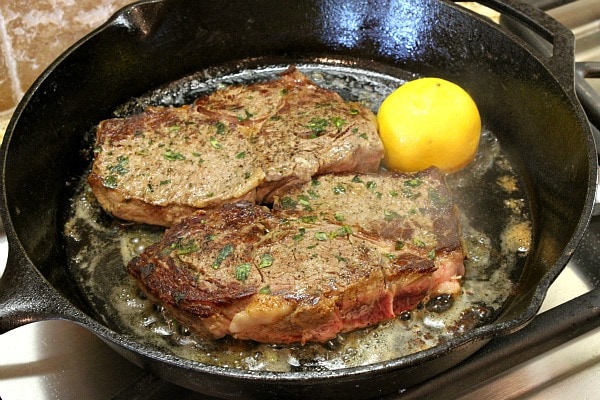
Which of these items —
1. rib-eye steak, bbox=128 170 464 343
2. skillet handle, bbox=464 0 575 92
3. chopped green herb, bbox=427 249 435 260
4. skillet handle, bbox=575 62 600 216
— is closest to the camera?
rib-eye steak, bbox=128 170 464 343

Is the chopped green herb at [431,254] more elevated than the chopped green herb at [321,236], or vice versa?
the chopped green herb at [321,236]

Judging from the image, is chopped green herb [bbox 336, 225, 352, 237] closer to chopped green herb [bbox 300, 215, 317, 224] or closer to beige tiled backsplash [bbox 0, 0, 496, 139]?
chopped green herb [bbox 300, 215, 317, 224]

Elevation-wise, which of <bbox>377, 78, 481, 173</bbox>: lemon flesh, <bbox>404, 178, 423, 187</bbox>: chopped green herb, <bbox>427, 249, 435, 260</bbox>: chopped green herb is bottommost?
<bbox>427, 249, 435, 260</bbox>: chopped green herb

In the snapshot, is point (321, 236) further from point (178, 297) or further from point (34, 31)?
point (34, 31)

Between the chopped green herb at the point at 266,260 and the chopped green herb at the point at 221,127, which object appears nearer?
the chopped green herb at the point at 266,260

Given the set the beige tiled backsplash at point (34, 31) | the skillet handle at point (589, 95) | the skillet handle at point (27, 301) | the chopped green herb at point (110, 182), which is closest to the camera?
the skillet handle at point (27, 301)

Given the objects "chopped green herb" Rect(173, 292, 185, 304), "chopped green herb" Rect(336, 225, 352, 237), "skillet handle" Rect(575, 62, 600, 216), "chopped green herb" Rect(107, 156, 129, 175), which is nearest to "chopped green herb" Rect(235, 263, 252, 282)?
"chopped green herb" Rect(173, 292, 185, 304)

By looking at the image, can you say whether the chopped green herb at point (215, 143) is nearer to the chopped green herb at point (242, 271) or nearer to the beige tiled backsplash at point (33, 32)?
the chopped green herb at point (242, 271)

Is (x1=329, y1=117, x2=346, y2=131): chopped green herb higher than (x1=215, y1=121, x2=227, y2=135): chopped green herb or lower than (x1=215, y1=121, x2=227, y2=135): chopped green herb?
lower

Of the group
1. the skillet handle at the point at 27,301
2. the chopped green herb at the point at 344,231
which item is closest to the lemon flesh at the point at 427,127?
the chopped green herb at the point at 344,231
